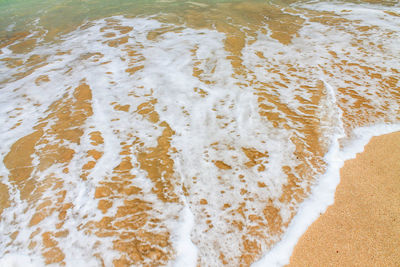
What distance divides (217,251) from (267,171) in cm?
93

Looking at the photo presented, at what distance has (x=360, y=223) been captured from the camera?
1917mm

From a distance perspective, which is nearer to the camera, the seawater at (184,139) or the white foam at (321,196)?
the white foam at (321,196)

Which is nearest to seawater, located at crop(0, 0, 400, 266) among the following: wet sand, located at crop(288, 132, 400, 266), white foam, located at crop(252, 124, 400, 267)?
white foam, located at crop(252, 124, 400, 267)

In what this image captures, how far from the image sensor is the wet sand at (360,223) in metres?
1.72

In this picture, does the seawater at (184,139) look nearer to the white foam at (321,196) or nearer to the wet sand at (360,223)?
the white foam at (321,196)

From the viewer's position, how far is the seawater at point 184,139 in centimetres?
→ 193

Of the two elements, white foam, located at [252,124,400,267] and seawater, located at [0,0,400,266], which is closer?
white foam, located at [252,124,400,267]

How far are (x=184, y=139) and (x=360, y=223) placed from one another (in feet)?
5.89

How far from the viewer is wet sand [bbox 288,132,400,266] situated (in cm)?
172

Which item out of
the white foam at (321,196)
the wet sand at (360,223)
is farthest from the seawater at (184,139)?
the wet sand at (360,223)

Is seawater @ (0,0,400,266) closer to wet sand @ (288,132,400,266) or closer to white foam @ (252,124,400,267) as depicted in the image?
white foam @ (252,124,400,267)

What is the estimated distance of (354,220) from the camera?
1943mm

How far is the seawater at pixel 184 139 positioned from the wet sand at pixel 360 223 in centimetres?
11

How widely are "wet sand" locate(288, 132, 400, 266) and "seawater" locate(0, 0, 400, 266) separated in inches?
4.4
